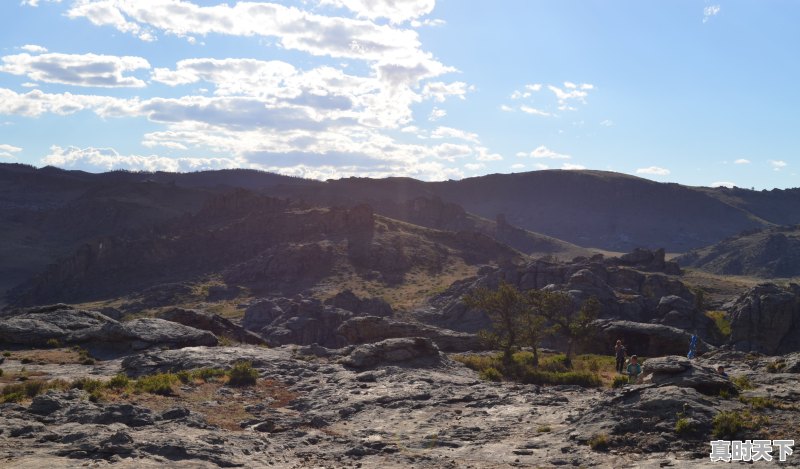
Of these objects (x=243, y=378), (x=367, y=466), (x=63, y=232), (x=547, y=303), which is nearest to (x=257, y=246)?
(x=63, y=232)

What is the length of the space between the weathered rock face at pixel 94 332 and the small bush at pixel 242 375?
804 cm

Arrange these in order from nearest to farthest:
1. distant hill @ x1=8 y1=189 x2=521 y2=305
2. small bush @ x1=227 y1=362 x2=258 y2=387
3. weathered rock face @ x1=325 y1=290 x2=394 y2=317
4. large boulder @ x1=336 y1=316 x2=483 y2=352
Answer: small bush @ x1=227 y1=362 x2=258 y2=387, large boulder @ x1=336 y1=316 x2=483 y2=352, weathered rock face @ x1=325 y1=290 x2=394 y2=317, distant hill @ x1=8 y1=189 x2=521 y2=305

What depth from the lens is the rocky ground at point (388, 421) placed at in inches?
675

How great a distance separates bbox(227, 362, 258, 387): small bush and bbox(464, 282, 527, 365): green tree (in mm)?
13066

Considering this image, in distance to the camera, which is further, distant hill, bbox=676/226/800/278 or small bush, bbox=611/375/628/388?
distant hill, bbox=676/226/800/278

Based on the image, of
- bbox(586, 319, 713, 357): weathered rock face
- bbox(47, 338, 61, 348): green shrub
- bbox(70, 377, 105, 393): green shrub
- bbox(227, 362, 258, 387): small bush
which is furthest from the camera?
bbox(586, 319, 713, 357): weathered rock face

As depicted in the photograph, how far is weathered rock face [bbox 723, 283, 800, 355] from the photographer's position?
51219mm

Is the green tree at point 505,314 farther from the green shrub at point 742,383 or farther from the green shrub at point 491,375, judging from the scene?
the green shrub at point 742,383

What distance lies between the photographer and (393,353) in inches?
1239

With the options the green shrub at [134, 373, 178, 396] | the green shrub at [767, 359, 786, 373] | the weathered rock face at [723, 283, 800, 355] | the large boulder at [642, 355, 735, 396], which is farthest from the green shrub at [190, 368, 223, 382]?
the weathered rock face at [723, 283, 800, 355]

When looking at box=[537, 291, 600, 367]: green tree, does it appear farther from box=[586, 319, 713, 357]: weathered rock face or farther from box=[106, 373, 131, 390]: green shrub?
box=[106, 373, 131, 390]: green shrub

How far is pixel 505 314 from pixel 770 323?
Result: 26372mm

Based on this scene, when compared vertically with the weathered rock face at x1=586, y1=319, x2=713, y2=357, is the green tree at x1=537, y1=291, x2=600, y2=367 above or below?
above

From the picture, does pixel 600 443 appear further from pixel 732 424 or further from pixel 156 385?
pixel 156 385
